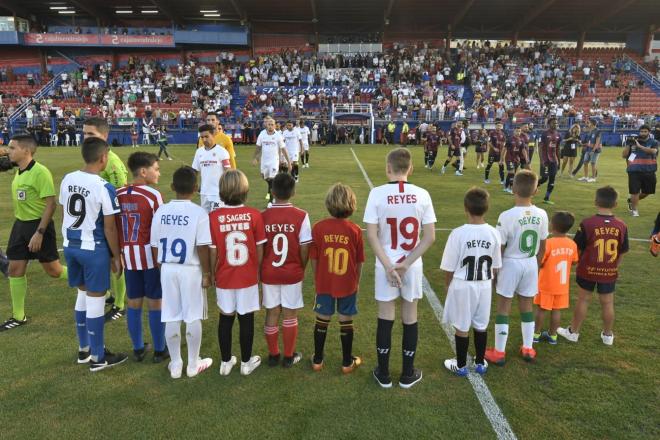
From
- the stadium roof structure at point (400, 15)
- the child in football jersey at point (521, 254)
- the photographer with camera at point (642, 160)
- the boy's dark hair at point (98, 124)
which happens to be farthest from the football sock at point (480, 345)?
the stadium roof structure at point (400, 15)

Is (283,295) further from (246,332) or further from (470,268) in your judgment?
(470,268)

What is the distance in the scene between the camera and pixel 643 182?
998 cm

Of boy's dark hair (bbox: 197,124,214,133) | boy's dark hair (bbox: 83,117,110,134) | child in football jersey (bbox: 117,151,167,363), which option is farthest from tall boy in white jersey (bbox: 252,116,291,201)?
child in football jersey (bbox: 117,151,167,363)

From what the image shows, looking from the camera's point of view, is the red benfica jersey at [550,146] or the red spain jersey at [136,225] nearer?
the red spain jersey at [136,225]

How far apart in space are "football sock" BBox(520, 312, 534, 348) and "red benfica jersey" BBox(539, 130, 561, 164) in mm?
9163

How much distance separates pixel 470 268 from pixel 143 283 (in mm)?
2991

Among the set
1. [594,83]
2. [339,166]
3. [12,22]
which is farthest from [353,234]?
[12,22]

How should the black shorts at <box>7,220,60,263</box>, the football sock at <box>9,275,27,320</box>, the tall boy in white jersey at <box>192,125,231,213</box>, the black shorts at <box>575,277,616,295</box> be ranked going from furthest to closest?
the tall boy in white jersey at <box>192,125,231,213</box>, the football sock at <box>9,275,27,320</box>, the black shorts at <box>7,220,60,263</box>, the black shorts at <box>575,277,616,295</box>

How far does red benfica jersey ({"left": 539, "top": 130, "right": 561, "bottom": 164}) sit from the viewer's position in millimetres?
12062

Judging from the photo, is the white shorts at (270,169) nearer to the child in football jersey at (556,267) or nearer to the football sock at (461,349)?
the child in football jersey at (556,267)

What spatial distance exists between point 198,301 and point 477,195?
8.54 feet

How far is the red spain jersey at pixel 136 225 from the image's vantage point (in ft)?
13.4

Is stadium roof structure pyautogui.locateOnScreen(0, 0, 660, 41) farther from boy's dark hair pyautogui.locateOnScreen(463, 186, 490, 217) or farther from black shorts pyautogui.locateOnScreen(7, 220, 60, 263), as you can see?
boy's dark hair pyautogui.locateOnScreen(463, 186, 490, 217)

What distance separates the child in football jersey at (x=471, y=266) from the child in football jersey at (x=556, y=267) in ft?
2.99
